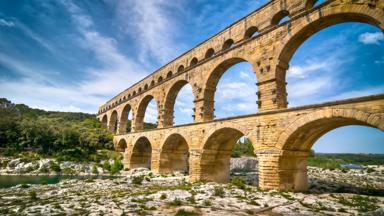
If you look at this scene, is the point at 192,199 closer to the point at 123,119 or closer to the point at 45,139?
the point at 123,119

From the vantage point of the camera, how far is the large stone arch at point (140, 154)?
27.8m

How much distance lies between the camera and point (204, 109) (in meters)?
18.8

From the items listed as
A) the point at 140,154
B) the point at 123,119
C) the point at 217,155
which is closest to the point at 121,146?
the point at 123,119

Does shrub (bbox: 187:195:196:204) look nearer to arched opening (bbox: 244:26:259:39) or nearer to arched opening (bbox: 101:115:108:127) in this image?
arched opening (bbox: 244:26:259:39)

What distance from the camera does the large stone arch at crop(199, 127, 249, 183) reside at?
16472 mm

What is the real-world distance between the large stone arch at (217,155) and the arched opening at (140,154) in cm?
1223

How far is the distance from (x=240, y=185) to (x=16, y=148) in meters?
30.3

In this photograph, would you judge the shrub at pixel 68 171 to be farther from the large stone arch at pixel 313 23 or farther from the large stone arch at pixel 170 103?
the large stone arch at pixel 313 23

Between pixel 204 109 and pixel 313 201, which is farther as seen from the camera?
pixel 204 109

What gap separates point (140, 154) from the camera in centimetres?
2838

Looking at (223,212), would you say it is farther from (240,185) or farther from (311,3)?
(311,3)

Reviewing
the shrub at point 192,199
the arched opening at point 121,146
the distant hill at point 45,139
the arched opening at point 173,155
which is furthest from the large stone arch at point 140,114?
the shrub at point 192,199

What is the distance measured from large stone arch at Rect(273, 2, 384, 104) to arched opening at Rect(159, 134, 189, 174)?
10744mm

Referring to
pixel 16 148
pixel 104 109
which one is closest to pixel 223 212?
pixel 16 148
